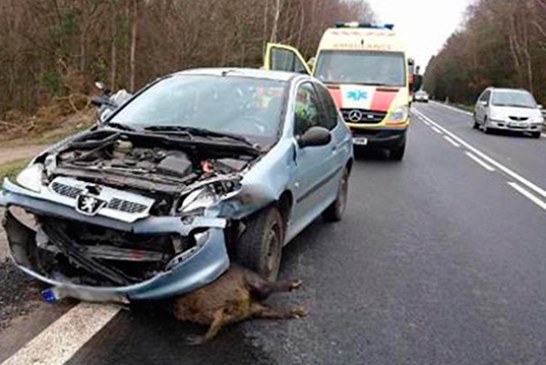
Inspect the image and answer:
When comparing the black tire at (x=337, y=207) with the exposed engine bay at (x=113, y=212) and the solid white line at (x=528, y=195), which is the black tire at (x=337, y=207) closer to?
the exposed engine bay at (x=113, y=212)

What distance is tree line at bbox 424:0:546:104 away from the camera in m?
51.4

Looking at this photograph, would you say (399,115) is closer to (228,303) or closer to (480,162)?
(480,162)

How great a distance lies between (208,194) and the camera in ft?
13.8

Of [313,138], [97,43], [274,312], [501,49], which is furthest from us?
[501,49]

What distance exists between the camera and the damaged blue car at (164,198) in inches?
159

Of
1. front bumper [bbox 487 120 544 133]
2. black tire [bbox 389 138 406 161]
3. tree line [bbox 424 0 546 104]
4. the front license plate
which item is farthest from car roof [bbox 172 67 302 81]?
tree line [bbox 424 0 546 104]

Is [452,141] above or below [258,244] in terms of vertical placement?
below

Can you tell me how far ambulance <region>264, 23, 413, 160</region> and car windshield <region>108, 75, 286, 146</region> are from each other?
23.8ft

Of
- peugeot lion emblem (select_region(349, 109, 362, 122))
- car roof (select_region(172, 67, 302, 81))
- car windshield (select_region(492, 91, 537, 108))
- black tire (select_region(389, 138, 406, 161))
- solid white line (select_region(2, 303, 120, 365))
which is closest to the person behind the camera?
solid white line (select_region(2, 303, 120, 365))

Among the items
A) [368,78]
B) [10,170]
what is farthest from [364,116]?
[10,170]

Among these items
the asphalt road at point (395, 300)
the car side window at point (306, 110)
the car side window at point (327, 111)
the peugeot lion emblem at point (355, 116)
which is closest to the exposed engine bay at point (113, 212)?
the asphalt road at point (395, 300)

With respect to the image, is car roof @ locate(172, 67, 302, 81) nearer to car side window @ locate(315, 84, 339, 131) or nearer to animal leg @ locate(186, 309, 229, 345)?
car side window @ locate(315, 84, 339, 131)

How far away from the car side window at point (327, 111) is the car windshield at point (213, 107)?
0.89 meters

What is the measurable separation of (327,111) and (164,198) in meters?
3.19
